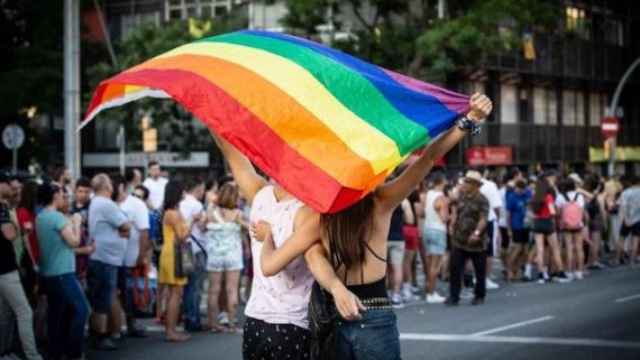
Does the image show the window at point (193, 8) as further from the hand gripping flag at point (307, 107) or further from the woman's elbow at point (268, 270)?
the woman's elbow at point (268, 270)

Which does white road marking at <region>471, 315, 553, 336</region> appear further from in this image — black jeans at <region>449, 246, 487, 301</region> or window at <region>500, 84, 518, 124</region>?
window at <region>500, 84, 518, 124</region>

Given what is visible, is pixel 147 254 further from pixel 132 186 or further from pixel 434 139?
pixel 434 139

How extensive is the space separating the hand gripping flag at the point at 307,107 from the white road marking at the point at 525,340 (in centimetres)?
693

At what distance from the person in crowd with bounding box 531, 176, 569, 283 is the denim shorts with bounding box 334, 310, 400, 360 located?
15524mm

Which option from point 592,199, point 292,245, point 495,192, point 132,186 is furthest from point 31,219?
point 592,199

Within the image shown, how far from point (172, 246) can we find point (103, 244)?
2.99 feet

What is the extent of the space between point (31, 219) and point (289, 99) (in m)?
6.79

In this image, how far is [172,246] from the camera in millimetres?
13336

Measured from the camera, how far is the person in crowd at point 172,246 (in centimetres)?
1323

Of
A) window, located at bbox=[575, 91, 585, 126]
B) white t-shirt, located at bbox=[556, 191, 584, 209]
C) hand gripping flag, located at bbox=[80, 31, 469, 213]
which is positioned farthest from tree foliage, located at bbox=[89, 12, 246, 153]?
hand gripping flag, located at bbox=[80, 31, 469, 213]

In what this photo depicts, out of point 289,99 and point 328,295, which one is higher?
point 289,99

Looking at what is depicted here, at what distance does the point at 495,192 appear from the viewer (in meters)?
20.8

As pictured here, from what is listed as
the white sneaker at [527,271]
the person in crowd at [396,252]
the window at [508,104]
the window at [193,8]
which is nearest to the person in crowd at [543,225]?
the white sneaker at [527,271]

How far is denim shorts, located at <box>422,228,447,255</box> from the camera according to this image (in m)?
17.8
